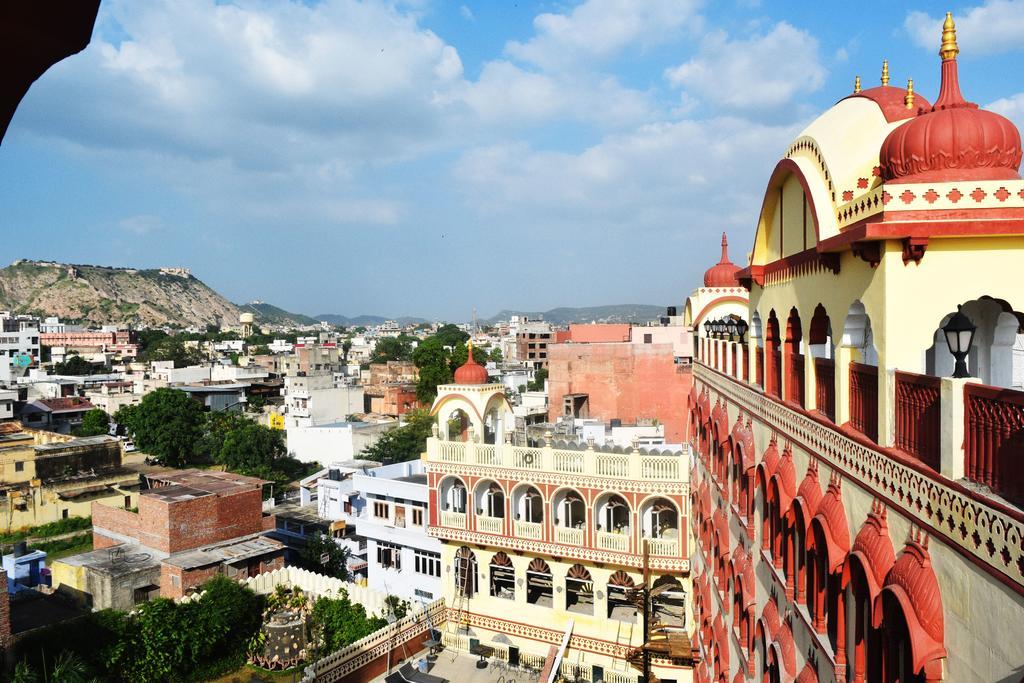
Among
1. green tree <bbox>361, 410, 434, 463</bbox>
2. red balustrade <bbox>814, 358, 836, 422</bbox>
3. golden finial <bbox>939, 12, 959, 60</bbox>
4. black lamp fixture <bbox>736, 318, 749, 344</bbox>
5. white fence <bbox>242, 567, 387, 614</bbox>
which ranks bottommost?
white fence <bbox>242, 567, 387, 614</bbox>

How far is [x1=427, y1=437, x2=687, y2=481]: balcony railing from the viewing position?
64.4 feet

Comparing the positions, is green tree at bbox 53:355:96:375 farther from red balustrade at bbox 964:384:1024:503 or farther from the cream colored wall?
red balustrade at bbox 964:384:1024:503

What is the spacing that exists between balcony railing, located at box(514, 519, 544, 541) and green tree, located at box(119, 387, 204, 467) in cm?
3696

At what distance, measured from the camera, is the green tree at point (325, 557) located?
2850 centimetres

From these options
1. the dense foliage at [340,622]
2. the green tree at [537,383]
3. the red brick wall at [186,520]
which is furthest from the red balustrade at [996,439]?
the green tree at [537,383]

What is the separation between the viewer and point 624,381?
42.9 metres

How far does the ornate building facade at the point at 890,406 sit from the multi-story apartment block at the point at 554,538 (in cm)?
966

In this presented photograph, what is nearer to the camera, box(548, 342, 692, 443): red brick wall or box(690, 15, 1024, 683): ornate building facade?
box(690, 15, 1024, 683): ornate building facade

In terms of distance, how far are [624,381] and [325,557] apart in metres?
21.2

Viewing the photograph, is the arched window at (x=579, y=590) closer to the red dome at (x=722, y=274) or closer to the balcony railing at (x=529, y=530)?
the balcony railing at (x=529, y=530)

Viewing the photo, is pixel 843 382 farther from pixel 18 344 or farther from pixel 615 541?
pixel 18 344

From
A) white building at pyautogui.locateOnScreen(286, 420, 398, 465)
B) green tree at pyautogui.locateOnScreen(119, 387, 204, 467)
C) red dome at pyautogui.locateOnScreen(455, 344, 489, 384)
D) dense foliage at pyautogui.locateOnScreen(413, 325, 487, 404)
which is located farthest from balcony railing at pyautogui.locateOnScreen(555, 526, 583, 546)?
green tree at pyautogui.locateOnScreen(119, 387, 204, 467)

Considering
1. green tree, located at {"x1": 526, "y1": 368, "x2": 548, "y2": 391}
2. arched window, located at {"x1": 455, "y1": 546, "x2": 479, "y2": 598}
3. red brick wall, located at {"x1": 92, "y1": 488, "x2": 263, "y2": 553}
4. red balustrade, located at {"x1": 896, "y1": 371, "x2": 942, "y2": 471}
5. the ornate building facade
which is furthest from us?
green tree, located at {"x1": 526, "y1": 368, "x2": 548, "y2": 391}

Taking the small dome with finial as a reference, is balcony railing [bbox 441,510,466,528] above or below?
below
